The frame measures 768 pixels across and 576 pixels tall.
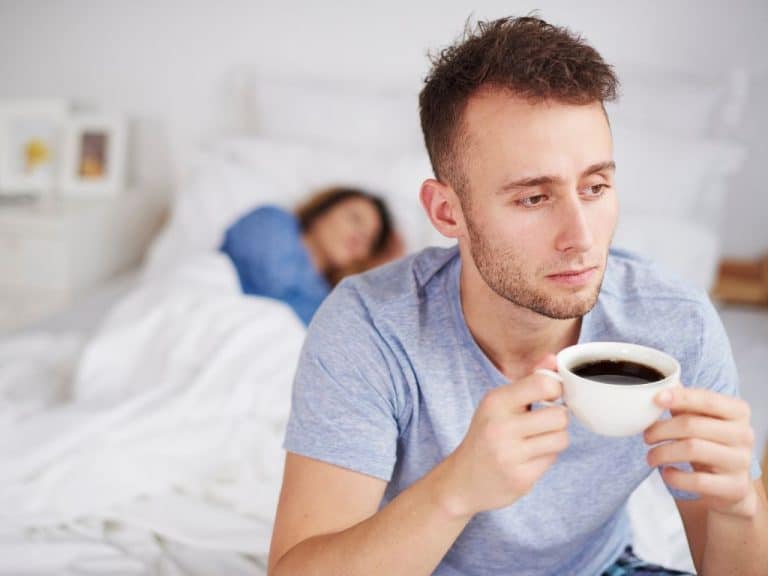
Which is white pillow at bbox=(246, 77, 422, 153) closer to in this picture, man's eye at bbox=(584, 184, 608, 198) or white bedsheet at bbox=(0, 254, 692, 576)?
white bedsheet at bbox=(0, 254, 692, 576)

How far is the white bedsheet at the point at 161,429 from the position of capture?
4.65 ft

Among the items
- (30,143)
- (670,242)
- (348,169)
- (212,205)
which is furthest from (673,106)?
(30,143)

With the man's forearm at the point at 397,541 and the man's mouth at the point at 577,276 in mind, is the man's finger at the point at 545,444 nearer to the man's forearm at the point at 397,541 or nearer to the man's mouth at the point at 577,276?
the man's forearm at the point at 397,541

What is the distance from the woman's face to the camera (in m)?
2.45

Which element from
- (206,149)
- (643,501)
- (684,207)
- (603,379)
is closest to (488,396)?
(603,379)

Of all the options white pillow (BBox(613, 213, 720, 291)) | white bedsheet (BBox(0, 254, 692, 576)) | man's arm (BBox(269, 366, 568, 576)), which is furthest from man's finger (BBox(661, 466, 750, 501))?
white pillow (BBox(613, 213, 720, 291))

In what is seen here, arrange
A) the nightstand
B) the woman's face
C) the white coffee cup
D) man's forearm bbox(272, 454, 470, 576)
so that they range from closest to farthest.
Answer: the white coffee cup, man's forearm bbox(272, 454, 470, 576), the woman's face, the nightstand

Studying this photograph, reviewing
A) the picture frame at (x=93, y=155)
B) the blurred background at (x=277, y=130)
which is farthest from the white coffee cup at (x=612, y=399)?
the picture frame at (x=93, y=155)

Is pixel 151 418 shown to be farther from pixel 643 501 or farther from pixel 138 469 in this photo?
pixel 643 501

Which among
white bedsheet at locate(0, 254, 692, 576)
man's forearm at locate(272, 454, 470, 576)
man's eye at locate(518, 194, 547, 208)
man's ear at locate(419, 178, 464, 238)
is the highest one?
man's eye at locate(518, 194, 547, 208)

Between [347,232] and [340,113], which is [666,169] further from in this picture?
[340,113]

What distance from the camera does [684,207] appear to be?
244 centimetres

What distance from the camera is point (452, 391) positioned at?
1.03 meters

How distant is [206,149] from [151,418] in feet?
5.16
